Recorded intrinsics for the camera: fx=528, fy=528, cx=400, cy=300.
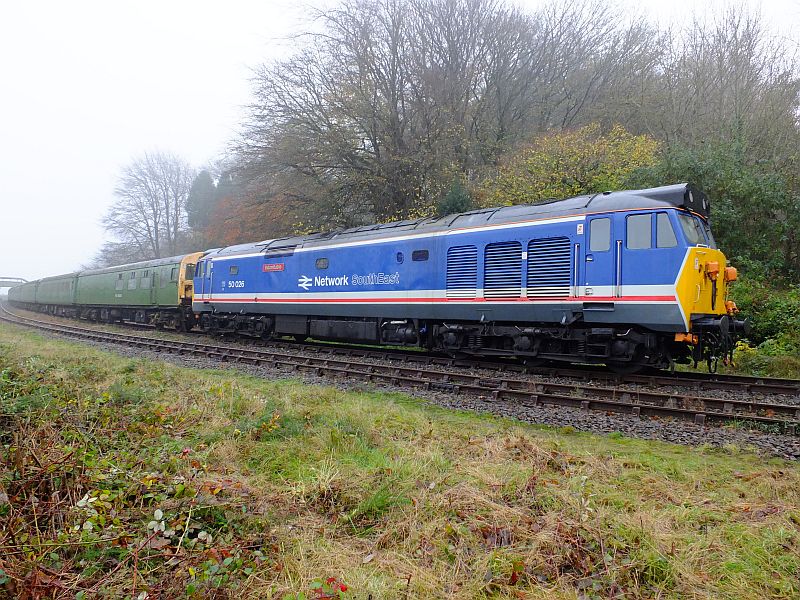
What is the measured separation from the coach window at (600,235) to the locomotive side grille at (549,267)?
1.63ft

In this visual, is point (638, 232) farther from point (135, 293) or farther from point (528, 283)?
point (135, 293)

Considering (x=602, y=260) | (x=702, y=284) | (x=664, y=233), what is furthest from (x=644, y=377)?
(x=664, y=233)

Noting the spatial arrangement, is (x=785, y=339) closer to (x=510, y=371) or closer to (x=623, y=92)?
(x=510, y=371)

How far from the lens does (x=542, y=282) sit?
35.4ft

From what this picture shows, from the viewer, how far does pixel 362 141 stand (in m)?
25.5

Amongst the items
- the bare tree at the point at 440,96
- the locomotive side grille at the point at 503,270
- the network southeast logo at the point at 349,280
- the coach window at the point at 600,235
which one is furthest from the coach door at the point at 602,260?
the bare tree at the point at 440,96

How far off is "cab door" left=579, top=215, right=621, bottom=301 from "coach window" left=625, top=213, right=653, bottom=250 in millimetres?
221

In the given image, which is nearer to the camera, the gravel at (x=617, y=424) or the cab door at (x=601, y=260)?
the gravel at (x=617, y=424)

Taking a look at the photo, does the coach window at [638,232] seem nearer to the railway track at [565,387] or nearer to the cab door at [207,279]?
the railway track at [565,387]

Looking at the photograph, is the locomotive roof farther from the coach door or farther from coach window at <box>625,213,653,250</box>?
the coach door

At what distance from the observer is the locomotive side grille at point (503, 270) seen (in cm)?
1117

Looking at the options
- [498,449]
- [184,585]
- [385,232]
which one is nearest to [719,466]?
[498,449]

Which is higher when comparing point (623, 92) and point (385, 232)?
point (623, 92)

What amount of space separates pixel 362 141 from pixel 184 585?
79.3 ft
